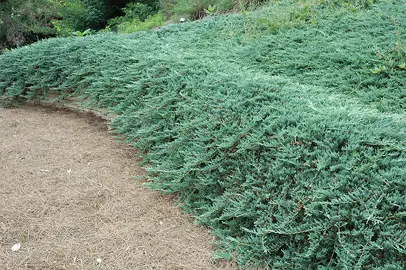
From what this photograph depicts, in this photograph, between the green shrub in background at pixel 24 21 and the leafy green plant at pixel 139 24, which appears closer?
the leafy green plant at pixel 139 24

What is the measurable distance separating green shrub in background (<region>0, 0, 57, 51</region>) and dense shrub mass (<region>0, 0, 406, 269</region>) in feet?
23.7

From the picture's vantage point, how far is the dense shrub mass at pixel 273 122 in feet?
7.52

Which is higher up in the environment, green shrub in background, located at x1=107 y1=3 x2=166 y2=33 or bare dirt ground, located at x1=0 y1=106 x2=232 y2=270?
green shrub in background, located at x1=107 y1=3 x2=166 y2=33

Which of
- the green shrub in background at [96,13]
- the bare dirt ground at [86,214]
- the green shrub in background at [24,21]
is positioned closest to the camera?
the bare dirt ground at [86,214]

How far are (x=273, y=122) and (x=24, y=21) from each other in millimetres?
12215

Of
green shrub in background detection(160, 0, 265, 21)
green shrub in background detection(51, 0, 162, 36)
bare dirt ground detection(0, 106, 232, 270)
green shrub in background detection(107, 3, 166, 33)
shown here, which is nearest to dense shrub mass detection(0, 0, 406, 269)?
bare dirt ground detection(0, 106, 232, 270)

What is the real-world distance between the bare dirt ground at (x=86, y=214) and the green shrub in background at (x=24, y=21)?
8885mm

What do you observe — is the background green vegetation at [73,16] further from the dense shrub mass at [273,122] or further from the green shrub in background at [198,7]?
the dense shrub mass at [273,122]

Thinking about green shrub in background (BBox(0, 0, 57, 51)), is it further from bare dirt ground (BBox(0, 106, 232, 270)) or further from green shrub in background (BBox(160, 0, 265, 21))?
bare dirt ground (BBox(0, 106, 232, 270))

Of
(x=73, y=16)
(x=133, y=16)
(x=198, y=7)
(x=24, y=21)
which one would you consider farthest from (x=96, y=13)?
(x=198, y=7)

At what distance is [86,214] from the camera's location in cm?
325

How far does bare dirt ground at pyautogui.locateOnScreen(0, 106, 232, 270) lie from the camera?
2.77m

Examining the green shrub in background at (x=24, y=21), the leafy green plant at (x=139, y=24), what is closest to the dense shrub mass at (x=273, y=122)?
the leafy green plant at (x=139, y=24)

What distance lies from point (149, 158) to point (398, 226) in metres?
2.42
